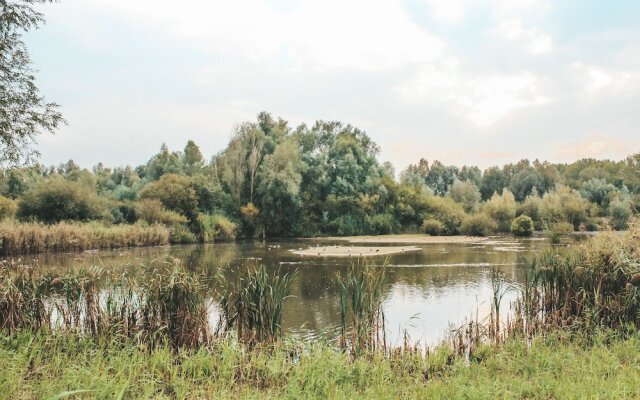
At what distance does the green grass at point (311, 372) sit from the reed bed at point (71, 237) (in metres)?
20.6

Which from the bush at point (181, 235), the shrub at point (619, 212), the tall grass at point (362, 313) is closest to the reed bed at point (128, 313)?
the tall grass at point (362, 313)

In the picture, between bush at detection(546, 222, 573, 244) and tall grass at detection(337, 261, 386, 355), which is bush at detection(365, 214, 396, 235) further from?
tall grass at detection(337, 261, 386, 355)

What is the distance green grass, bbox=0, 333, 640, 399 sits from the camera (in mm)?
4973

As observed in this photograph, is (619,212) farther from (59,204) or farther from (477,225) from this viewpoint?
(59,204)

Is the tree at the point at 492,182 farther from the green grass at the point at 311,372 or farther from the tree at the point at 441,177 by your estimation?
the green grass at the point at 311,372

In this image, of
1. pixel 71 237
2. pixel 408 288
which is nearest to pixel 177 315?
pixel 408 288

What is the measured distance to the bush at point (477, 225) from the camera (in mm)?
43778

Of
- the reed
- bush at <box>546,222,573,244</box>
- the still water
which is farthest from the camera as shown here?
bush at <box>546,222,573,244</box>

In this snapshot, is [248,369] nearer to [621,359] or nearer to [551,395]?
[551,395]

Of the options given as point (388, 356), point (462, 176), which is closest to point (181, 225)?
point (388, 356)

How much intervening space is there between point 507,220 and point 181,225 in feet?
105

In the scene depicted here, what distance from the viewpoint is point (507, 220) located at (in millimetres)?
49438

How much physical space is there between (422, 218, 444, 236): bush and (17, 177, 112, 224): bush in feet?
88.9

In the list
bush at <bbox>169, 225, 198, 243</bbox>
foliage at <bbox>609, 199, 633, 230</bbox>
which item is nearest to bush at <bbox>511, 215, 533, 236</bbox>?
foliage at <bbox>609, 199, 633, 230</bbox>
